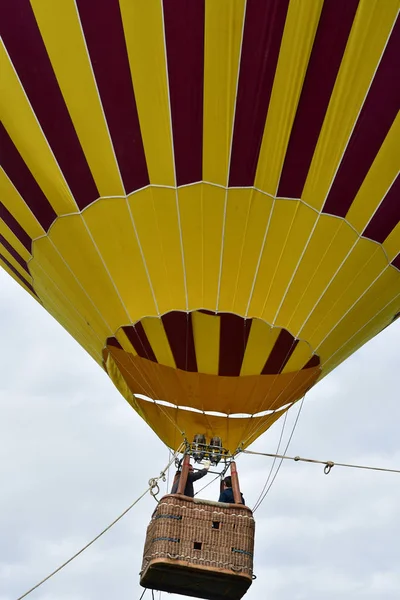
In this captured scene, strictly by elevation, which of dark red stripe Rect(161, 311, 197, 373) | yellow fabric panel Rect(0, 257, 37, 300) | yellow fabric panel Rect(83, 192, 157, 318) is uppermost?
yellow fabric panel Rect(0, 257, 37, 300)

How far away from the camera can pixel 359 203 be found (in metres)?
5.96

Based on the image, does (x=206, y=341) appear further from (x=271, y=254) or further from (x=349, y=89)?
(x=349, y=89)

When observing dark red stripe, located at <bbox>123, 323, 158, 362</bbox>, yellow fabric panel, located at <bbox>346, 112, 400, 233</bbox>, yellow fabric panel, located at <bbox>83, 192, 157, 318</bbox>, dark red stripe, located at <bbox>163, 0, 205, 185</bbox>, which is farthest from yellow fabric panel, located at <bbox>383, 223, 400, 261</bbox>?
dark red stripe, located at <bbox>123, 323, 158, 362</bbox>

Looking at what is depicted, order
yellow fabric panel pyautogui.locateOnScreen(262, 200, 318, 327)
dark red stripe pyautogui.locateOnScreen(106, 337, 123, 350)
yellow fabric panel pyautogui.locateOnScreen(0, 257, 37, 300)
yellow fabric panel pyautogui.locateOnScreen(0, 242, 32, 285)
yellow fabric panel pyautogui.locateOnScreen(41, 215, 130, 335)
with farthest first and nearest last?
yellow fabric panel pyautogui.locateOnScreen(0, 257, 37, 300)
yellow fabric panel pyautogui.locateOnScreen(0, 242, 32, 285)
dark red stripe pyautogui.locateOnScreen(106, 337, 123, 350)
yellow fabric panel pyautogui.locateOnScreen(41, 215, 130, 335)
yellow fabric panel pyautogui.locateOnScreen(262, 200, 318, 327)

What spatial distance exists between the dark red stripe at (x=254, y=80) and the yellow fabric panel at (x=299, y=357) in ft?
4.31

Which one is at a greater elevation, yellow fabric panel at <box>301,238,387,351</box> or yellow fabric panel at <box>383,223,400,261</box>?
yellow fabric panel at <box>383,223,400,261</box>

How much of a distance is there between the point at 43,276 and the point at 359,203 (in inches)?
93.5

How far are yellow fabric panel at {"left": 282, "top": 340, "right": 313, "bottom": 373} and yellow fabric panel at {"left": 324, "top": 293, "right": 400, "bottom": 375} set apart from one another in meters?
0.31

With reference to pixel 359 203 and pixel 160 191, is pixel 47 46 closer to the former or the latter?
pixel 160 191

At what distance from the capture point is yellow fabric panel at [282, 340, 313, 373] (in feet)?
21.1

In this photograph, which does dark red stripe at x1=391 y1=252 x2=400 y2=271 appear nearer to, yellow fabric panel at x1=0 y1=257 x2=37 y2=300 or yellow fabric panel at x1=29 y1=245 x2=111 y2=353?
yellow fabric panel at x1=29 y1=245 x2=111 y2=353

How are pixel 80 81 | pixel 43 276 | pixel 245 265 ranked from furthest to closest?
pixel 43 276 < pixel 245 265 < pixel 80 81

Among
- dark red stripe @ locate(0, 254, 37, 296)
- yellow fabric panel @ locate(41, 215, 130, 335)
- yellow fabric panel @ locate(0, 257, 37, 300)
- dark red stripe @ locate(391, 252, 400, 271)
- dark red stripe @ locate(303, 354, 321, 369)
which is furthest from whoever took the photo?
yellow fabric panel @ locate(0, 257, 37, 300)

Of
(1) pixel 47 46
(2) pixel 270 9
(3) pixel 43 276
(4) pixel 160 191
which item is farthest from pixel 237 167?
(3) pixel 43 276
